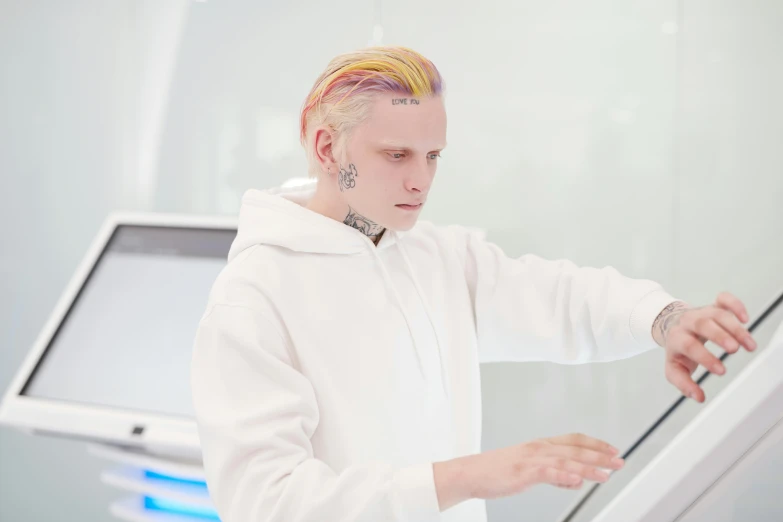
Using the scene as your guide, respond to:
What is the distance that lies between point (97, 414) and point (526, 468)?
62.2 inches

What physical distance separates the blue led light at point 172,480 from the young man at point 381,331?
89 cm

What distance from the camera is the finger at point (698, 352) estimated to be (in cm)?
93

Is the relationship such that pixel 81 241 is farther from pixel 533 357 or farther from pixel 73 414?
pixel 533 357

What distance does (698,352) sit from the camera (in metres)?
0.98

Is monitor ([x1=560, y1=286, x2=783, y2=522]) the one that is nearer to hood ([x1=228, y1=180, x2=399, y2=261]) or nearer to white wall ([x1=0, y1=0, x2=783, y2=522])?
hood ([x1=228, y1=180, x2=399, y2=261])

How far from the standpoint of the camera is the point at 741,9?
6.75ft

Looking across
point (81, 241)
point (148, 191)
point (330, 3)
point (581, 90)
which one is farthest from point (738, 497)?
point (81, 241)

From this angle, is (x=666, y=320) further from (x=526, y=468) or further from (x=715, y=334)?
(x=526, y=468)

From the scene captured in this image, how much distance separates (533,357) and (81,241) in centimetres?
207

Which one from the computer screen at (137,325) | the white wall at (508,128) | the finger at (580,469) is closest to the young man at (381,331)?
the finger at (580,469)

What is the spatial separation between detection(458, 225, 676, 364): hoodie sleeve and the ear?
0.35 m

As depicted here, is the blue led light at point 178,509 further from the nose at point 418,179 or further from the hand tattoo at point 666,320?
the hand tattoo at point 666,320

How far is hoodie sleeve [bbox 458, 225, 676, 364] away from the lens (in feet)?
4.19

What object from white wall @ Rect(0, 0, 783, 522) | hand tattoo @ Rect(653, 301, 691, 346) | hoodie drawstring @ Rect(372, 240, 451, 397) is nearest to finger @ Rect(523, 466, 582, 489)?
hand tattoo @ Rect(653, 301, 691, 346)
